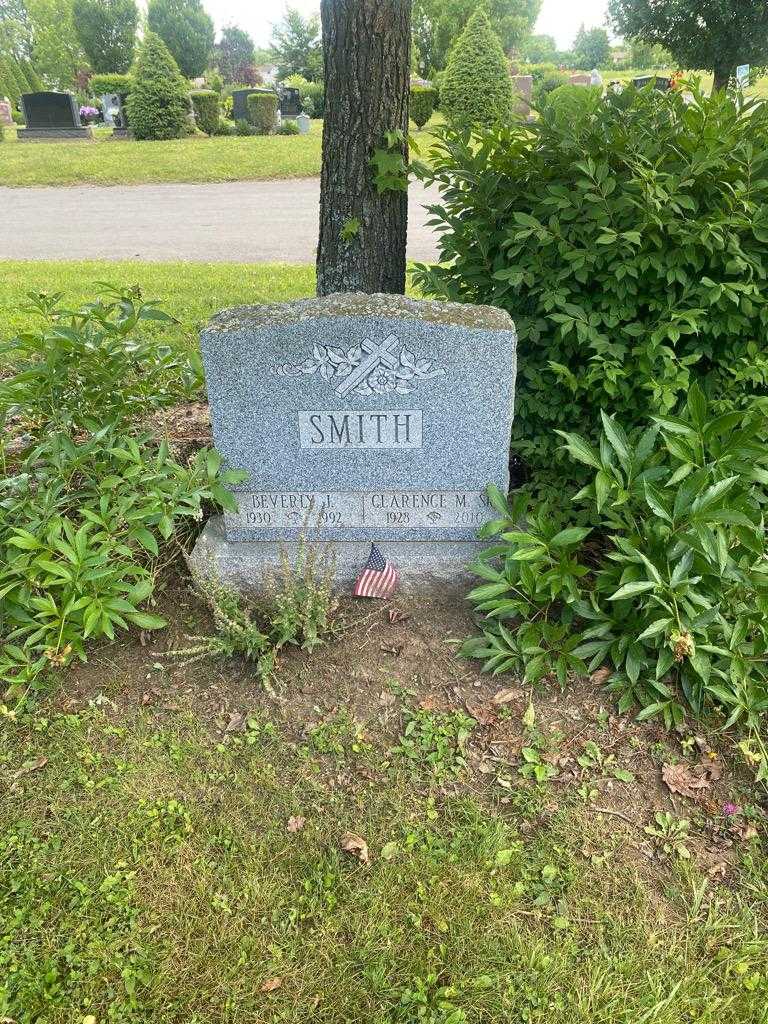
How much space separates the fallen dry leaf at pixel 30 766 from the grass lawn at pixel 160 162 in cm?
1531

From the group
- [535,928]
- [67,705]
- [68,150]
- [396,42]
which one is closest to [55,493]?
[67,705]

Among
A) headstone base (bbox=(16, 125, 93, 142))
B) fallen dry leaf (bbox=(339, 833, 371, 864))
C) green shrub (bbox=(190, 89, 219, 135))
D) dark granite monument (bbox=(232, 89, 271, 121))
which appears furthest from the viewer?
dark granite monument (bbox=(232, 89, 271, 121))

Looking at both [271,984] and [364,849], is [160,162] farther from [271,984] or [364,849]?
[271,984]

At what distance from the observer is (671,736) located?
2613 mm

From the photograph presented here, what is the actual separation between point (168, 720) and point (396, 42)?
10.8 feet

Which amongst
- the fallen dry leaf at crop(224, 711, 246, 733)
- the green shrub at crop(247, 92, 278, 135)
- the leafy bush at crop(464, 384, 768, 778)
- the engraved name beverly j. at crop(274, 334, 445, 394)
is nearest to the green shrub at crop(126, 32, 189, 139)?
the green shrub at crop(247, 92, 278, 135)

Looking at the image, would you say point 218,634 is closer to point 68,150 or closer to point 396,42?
point 396,42

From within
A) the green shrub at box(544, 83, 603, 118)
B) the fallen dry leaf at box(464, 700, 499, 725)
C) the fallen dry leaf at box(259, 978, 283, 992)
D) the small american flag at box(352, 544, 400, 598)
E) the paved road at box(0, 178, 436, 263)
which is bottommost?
the fallen dry leaf at box(259, 978, 283, 992)

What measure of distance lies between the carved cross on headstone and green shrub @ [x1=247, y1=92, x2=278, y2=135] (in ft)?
79.3

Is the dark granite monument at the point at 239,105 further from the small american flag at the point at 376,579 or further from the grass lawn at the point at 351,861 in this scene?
the grass lawn at the point at 351,861

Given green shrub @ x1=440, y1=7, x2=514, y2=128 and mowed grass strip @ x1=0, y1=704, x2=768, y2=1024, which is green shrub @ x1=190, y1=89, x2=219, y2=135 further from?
mowed grass strip @ x1=0, y1=704, x2=768, y2=1024

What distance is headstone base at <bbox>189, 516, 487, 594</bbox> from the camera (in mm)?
3234

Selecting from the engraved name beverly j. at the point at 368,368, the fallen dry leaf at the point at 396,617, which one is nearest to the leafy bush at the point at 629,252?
the engraved name beverly j. at the point at 368,368

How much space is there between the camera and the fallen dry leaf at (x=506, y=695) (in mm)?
2750
